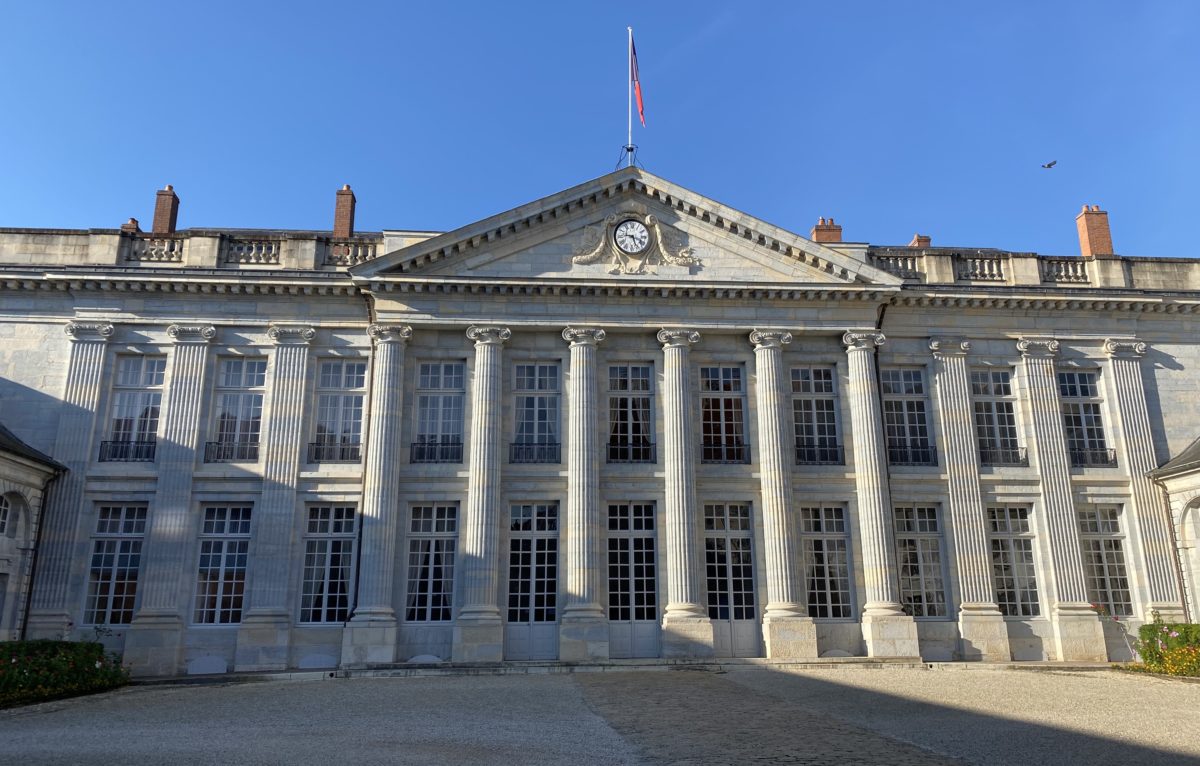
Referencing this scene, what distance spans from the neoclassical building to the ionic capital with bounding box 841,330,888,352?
65 millimetres

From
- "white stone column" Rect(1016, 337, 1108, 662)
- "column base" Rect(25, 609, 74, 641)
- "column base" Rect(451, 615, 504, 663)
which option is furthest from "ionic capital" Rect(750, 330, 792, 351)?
"column base" Rect(25, 609, 74, 641)

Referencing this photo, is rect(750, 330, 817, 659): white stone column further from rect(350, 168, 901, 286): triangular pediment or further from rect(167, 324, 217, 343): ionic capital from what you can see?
rect(167, 324, 217, 343): ionic capital

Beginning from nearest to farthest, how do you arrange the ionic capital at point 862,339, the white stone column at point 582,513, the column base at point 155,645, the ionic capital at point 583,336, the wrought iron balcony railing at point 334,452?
the column base at point 155,645
the white stone column at point 582,513
the wrought iron balcony railing at point 334,452
the ionic capital at point 583,336
the ionic capital at point 862,339

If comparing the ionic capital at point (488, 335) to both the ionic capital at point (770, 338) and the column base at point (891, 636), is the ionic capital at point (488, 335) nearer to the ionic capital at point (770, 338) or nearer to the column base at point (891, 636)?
the ionic capital at point (770, 338)

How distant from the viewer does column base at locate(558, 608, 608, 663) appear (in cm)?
1884

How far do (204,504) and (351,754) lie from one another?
12.7 m

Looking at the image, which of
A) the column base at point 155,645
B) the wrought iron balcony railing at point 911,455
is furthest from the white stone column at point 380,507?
the wrought iron balcony railing at point 911,455

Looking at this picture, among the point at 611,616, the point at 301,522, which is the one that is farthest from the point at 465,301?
the point at 611,616

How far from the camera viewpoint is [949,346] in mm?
21734

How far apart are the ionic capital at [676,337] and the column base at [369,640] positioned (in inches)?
337

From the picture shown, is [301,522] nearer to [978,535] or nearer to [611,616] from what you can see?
[611,616]

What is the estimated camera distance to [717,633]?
19.6m

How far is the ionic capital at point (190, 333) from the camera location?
808 inches

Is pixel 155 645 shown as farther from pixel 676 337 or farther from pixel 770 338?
pixel 770 338
